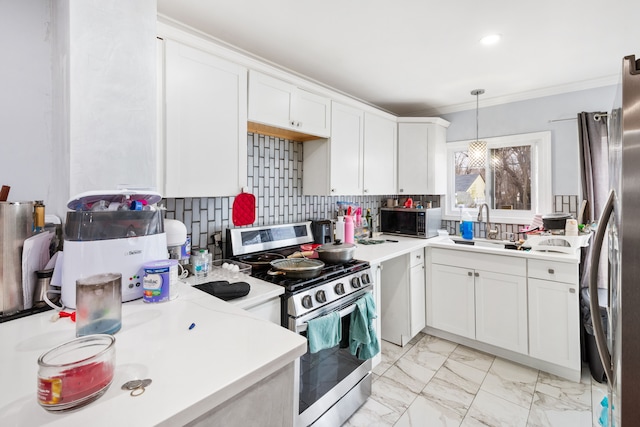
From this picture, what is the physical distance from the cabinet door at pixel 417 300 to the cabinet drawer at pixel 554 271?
853 mm

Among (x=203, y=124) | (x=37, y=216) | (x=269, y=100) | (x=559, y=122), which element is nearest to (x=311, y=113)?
(x=269, y=100)

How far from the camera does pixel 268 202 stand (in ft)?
7.86

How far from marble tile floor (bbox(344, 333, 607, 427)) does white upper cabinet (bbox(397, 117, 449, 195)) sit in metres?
1.68

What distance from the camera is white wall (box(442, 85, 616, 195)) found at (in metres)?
2.65

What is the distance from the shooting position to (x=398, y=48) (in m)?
2.09

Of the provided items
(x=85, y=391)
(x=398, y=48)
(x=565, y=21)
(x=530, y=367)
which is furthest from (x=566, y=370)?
(x=85, y=391)

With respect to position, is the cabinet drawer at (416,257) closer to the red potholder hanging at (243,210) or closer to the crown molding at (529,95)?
the red potholder hanging at (243,210)

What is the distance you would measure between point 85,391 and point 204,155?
1.28 metres

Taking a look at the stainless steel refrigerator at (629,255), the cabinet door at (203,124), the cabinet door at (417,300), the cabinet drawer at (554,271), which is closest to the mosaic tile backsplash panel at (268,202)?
the cabinet door at (203,124)

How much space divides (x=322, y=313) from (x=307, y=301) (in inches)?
5.5

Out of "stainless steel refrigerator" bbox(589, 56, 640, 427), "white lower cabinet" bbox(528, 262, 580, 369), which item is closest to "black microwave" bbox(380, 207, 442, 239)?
"white lower cabinet" bbox(528, 262, 580, 369)

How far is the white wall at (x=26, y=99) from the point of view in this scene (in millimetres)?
1147

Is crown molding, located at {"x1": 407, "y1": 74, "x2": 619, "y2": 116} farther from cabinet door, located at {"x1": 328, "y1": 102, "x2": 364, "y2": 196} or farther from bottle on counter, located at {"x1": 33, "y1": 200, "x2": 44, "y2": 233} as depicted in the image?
bottle on counter, located at {"x1": 33, "y1": 200, "x2": 44, "y2": 233}

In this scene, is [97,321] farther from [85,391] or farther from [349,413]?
[349,413]
